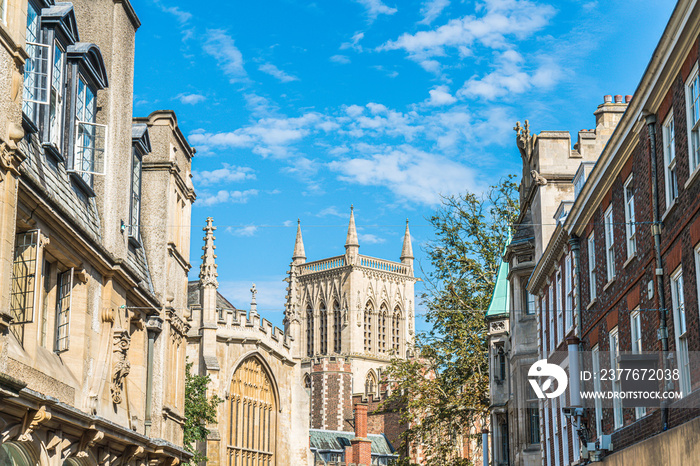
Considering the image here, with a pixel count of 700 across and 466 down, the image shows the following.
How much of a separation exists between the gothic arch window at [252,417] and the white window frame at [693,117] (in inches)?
1587

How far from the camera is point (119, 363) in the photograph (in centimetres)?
1828

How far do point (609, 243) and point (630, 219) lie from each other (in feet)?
5.44

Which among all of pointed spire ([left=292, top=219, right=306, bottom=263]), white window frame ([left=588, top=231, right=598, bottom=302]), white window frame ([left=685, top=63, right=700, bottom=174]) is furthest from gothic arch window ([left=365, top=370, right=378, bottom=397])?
white window frame ([left=685, top=63, right=700, bottom=174])

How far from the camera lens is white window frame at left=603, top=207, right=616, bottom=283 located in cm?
1895

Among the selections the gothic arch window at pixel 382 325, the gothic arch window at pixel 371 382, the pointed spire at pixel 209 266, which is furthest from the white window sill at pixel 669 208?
the gothic arch window at pixel 382 325

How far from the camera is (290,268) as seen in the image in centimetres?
7369

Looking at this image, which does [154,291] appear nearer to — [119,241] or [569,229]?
[119,241]

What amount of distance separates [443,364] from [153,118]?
18.4 meters

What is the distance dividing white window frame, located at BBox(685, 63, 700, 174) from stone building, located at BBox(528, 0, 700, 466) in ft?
0.06

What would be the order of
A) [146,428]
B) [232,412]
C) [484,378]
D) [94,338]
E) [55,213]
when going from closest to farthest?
1. [55,213]
2. [94,338]
3. [146,428]
4. [484,378]
5. [232,412]

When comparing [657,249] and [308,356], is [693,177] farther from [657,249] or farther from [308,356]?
[308,356]

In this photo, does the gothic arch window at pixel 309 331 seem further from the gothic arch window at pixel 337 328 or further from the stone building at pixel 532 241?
the stone building at pixel 532 241

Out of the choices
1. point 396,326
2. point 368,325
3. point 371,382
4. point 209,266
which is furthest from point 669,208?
point 396,326

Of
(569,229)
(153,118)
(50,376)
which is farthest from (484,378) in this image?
(50,376)
